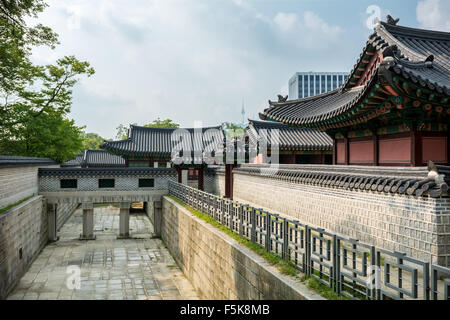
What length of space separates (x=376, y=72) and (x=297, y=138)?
15.3m

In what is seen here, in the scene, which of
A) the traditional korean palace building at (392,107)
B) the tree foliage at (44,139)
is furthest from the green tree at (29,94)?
the traditional korean palace building at (392,107)

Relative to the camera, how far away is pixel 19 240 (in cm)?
1408

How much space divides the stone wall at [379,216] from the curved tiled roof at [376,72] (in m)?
2.50

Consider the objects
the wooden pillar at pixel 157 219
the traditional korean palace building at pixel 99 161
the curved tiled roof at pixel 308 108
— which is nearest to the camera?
the curved tiled roof at pixel 308 108

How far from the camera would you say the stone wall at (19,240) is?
38.8ft

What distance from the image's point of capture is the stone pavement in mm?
12461

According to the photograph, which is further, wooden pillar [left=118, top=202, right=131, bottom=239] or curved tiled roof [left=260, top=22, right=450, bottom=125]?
wooden pillar [left=118, top=202, right=131, bottom=239]

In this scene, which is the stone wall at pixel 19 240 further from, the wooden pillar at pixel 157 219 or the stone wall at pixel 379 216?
the stone wall at pixel 379 216

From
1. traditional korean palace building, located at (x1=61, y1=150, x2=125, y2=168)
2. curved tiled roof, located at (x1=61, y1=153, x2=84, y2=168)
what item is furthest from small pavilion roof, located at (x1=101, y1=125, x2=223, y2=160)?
traditional korean palace building, located at (x1=61, y1=150, x2=125, y2=168)

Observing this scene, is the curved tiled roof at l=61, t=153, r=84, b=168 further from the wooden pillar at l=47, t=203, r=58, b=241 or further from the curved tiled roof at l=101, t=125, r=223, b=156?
the wooden pillar at l=47, t=203, r=58, b=241

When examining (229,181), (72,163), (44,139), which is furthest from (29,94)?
(72,163)

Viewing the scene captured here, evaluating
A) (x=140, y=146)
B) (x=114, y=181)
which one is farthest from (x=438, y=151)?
(x=140, y=146)

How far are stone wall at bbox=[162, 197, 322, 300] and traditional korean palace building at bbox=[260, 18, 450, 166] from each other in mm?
4618

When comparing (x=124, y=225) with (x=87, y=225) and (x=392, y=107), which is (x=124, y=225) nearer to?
(x=87, y=225)
